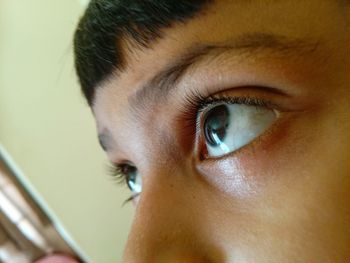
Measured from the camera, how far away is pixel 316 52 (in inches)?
16.4

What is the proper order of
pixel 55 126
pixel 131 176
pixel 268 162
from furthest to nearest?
1. pixel 55 126
2. pixel 131 176
3. pixel 268 162

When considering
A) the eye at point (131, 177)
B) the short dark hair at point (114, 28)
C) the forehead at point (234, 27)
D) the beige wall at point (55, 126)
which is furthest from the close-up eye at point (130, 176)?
the beige wall at point (55, 126)

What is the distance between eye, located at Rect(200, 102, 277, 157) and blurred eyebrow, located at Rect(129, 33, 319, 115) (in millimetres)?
51

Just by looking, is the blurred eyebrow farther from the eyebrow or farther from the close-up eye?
the close-up eye

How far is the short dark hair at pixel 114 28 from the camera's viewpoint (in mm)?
459

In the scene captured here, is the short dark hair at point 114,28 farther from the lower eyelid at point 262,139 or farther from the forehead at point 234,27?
the lower eyelid at point 262,139

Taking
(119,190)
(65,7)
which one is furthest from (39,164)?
(65,7)

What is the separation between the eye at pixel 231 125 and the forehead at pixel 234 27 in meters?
0.07

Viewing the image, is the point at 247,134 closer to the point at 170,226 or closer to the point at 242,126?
the point at 242,126

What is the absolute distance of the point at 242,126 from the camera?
461mm

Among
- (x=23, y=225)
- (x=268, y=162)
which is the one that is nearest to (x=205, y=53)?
(x=268, y=162)

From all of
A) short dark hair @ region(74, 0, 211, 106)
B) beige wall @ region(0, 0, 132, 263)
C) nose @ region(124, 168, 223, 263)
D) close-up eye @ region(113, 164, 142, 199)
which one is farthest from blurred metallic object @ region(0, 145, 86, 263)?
nose @ region(124, 168, 223, 263)

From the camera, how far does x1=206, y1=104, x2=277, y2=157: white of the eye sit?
446mm

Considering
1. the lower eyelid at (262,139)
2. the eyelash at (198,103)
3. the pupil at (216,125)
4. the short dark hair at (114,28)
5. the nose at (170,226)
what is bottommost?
the nose at (170,226)
